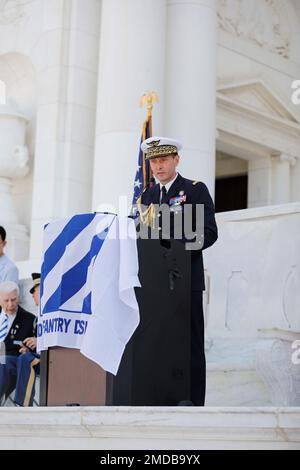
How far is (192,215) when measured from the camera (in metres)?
7.54

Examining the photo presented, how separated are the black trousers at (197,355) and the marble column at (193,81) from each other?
671cm

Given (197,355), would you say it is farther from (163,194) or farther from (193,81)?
(193,81)

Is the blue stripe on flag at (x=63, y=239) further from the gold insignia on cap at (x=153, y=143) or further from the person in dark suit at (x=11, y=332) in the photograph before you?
the person in dark suit at (x=11, y=332)

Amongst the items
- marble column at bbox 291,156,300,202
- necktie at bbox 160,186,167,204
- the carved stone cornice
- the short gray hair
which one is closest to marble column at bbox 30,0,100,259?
the carved stone cornice

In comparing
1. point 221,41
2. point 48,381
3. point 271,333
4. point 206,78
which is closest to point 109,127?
point 206,78

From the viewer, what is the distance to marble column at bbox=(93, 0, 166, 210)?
13.6 m

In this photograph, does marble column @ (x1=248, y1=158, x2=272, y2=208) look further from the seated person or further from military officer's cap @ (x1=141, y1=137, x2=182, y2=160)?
military officer's cap @ (x1=141, y1=137, x2=182, y2=160)

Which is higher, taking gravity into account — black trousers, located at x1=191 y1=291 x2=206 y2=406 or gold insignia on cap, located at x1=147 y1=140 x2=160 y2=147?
gold insignia on cap, located at x1=147 y1=140 x2=160 y2=147

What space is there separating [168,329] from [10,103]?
334 inches

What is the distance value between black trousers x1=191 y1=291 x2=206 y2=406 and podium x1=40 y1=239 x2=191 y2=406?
0.43 feet

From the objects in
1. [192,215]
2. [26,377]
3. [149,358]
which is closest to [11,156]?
[26,377]

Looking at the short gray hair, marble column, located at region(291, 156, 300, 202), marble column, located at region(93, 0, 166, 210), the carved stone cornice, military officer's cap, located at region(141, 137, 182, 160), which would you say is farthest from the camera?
marble column, located at region(291, 156, 300, 202)

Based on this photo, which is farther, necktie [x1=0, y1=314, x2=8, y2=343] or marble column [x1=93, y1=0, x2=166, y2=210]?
marble column [x1=93, y1=0, x2=166, y2=210]

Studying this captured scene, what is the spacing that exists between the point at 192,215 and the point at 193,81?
6.95 m
